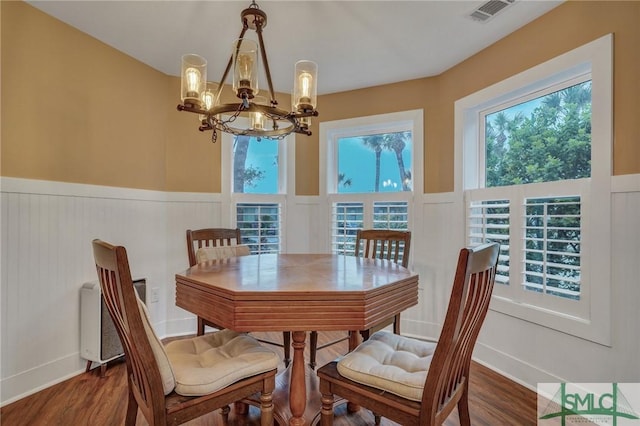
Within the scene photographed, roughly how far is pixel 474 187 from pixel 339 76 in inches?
61.4

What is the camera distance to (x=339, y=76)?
302 cm

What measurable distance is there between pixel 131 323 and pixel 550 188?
2.36 meters

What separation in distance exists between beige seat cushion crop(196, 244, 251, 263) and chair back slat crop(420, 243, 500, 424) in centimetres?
156

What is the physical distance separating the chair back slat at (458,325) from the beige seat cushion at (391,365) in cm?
6

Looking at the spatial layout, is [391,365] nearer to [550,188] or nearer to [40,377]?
[550,188]

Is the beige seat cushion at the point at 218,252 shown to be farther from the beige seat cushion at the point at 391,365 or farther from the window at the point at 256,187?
the beige seat cushion at the point at 391,365

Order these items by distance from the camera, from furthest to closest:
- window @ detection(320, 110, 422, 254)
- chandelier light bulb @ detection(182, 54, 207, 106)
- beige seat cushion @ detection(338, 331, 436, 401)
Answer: window @ detection(320, 110, 422, 254), chandelier light bulb @ detection(182, 54, 207, 106), beige seat cushion @ detection(338, 331, 436, 401)

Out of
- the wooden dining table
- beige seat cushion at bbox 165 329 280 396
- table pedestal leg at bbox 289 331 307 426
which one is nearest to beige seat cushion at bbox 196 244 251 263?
the wooden dining table

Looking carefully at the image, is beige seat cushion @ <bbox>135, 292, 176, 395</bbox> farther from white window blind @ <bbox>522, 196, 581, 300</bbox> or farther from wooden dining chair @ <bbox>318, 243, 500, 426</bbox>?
white window blind @ <bbox>522, 196, 581, 300</bbox>

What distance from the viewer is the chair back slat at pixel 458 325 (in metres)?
1.03

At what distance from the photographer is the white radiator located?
219 cm

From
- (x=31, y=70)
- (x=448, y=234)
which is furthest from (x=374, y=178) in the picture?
(x=31, y=70)

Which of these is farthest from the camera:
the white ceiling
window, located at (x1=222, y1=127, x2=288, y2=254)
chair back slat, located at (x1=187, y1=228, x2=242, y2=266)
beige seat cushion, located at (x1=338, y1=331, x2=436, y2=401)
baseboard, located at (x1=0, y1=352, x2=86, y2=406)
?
window, located at (x1=222, y1=127, x2=288, y2=254)

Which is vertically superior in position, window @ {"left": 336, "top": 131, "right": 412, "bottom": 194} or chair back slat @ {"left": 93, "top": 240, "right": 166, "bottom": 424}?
window @ {"left": 336, "top": 131, "right": 412, "bottom": 194}
